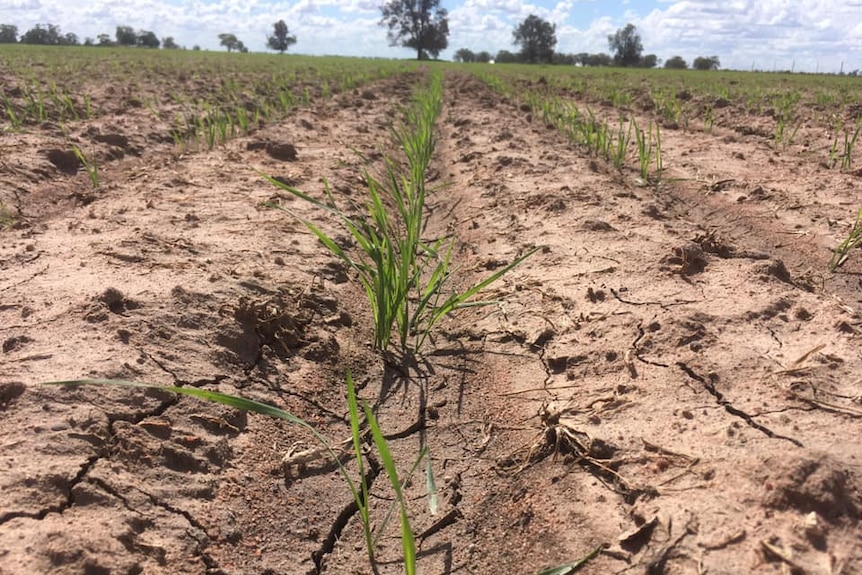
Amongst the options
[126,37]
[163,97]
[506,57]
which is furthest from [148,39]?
[163,97]

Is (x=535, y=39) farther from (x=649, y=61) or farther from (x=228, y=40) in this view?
(x=228, y=40)

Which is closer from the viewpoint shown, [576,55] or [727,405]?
[727,405]

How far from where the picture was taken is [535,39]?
5003 cm

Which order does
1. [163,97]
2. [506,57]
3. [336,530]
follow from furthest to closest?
[506,57]
[163,97]
[336,530]

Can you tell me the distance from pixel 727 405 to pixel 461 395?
2.51ft

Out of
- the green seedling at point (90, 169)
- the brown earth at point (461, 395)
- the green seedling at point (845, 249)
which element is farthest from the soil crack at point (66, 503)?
the green seedling at point (845, 249)

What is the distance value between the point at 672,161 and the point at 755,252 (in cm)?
227

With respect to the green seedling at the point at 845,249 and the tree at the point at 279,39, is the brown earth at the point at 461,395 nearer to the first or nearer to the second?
the green seedling at the point at 845,249

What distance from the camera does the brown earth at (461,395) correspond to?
45.9 inches

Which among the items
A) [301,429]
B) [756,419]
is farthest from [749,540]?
[301,429]

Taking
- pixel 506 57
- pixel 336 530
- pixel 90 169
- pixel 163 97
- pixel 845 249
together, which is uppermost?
pixel 506 57

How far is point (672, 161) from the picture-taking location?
452cm

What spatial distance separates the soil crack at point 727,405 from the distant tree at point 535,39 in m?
51.5

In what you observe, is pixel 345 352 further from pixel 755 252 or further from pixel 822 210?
pixel 822 210
